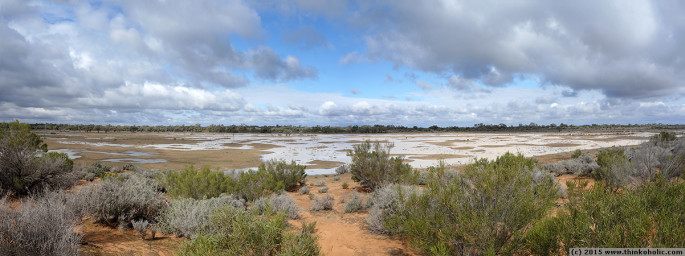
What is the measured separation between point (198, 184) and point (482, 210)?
831 cm

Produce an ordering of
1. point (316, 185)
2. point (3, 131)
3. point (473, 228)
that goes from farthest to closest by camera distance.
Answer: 1. point (316, 185)
2. point (3, 131)
3. point (473, 228)

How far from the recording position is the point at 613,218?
3.67 meters

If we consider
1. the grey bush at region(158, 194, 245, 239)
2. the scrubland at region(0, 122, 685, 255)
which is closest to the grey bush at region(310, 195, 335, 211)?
the scrubland at region(0, 122, 685, 255)

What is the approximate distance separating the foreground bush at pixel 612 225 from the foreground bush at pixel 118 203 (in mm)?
7969

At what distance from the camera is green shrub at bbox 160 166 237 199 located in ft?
29.2

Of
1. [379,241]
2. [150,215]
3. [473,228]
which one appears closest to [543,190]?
[473,228]

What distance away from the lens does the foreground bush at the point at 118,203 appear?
650cm

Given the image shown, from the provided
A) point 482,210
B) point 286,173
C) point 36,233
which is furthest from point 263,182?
point 482,210

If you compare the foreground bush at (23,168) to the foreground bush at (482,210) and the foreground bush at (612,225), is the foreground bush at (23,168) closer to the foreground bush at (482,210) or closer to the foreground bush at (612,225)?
the foreground bush at (482,210)

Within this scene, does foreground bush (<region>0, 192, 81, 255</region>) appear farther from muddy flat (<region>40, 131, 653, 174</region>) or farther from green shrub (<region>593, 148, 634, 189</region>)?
green shrub (<region>593, 148, 634, 189</region>)

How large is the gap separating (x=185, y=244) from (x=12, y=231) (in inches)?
97.5

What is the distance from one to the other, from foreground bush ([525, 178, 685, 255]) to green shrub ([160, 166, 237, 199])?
857 cm

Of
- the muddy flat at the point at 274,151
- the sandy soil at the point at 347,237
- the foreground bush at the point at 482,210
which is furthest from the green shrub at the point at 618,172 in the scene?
the sandy soil at the point at 347,237

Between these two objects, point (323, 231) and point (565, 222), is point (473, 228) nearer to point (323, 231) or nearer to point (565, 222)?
point (565, 222)
